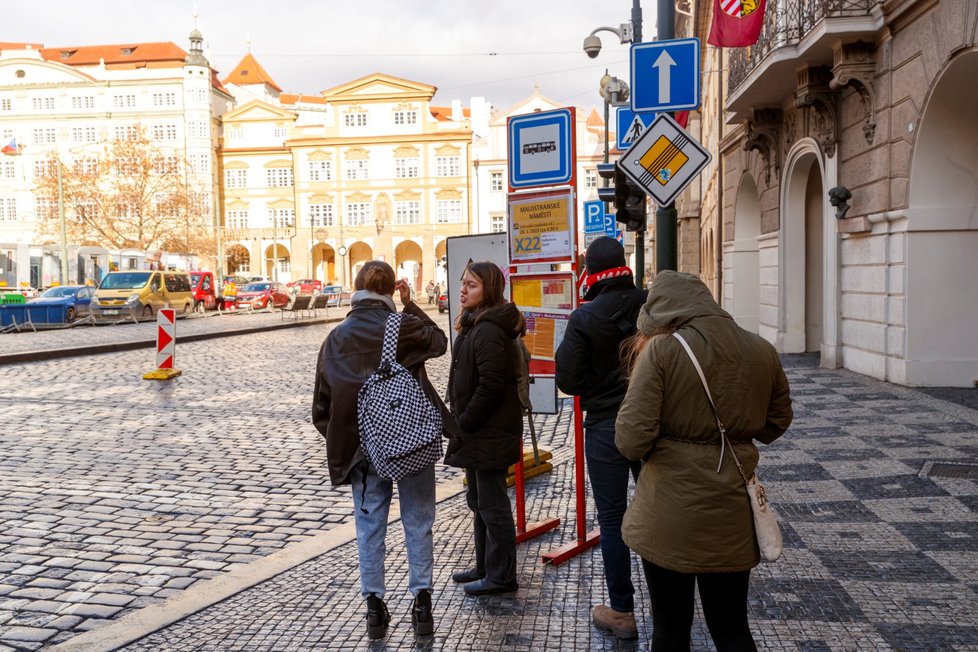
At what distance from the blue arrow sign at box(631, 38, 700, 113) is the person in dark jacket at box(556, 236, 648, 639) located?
3.31 metres

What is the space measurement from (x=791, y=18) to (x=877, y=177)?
3042 millimetres

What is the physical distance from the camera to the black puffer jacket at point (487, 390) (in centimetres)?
479

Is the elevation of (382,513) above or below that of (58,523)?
above

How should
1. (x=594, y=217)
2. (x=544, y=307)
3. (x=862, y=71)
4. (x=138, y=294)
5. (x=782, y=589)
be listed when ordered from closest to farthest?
1. (x=782, y=589)
2. (x=544, y=307)
3. (x=862, y=71)
4. (x=594, y=217)
5. (x=138, y=294)

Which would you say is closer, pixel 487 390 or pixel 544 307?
pixel 487 390

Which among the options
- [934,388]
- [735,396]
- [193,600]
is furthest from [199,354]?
[735,396]

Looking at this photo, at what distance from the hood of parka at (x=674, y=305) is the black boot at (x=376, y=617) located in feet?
6.75

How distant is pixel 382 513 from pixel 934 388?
9.57m

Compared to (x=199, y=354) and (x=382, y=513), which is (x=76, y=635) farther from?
(x=199, y=354)

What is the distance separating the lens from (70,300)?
111ft

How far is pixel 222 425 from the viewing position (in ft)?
36.7

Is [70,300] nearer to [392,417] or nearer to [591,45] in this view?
[591,45]

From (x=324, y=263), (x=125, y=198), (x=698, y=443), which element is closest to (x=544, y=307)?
(x=698, y=443)

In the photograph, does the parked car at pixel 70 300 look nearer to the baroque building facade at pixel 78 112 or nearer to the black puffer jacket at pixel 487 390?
the black puffer jacket at pixel 487 390
